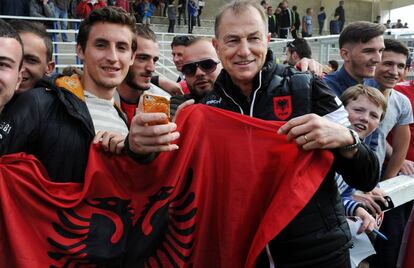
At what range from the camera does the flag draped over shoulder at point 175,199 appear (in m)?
1.67

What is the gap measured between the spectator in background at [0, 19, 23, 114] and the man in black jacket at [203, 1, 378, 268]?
92cm

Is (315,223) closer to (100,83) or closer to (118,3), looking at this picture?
(100,83)

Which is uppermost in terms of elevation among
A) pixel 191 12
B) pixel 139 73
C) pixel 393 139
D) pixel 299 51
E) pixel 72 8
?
pixel 191 12

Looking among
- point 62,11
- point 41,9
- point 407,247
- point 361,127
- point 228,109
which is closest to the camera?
point 228,109

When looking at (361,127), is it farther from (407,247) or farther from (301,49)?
(301,49)

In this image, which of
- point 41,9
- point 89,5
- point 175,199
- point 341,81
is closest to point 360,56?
point 341,81

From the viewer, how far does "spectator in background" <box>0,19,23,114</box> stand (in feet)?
5.69

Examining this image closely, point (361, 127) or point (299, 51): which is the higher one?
point (299, 51)

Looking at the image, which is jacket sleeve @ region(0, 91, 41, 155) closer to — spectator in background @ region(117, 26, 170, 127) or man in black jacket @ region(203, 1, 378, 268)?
man in black jacket @ region(203, 1, 378, 268)

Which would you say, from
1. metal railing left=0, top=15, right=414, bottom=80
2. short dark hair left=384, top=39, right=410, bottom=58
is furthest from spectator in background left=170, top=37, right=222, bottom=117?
metal railing left=0, top=15, right=414, bottom=80

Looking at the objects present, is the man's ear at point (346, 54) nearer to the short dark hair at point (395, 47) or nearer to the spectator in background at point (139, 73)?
the short dark hair at point (395, 47)

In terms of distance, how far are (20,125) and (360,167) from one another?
1470 millimetres

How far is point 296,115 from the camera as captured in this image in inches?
71.9

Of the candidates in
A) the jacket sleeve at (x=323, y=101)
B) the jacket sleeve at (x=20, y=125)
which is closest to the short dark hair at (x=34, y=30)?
the jacket sleeve at (x=20, y=125)
